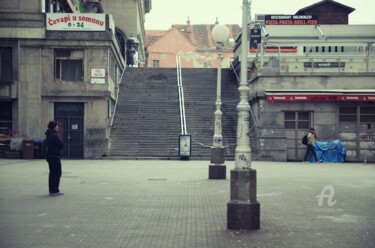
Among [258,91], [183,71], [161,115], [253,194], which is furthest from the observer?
[183,71]

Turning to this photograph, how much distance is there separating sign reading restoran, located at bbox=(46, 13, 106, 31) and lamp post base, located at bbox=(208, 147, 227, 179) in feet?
49.6

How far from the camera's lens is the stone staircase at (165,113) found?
2772cm

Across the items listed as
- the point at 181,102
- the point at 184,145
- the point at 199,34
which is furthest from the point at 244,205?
the point at 199,34

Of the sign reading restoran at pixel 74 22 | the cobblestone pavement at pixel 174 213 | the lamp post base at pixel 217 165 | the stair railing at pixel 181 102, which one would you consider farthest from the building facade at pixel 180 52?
the cobblestone pavement at pixel 174 213

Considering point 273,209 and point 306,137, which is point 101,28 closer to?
point 306,137

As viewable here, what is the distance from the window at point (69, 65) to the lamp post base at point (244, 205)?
22.0 meters

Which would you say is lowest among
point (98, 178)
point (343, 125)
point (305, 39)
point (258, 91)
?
point (98, 178)

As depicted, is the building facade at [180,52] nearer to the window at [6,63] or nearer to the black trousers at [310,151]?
the window at [6,63]

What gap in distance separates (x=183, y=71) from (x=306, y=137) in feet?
44.5

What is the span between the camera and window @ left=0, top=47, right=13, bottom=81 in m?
28.2

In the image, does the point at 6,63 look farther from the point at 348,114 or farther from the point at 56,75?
the point at 348,114

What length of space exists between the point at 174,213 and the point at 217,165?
21.5ft

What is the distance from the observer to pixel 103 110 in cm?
2839

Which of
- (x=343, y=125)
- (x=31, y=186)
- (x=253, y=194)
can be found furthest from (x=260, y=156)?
(x=253, y=194)
